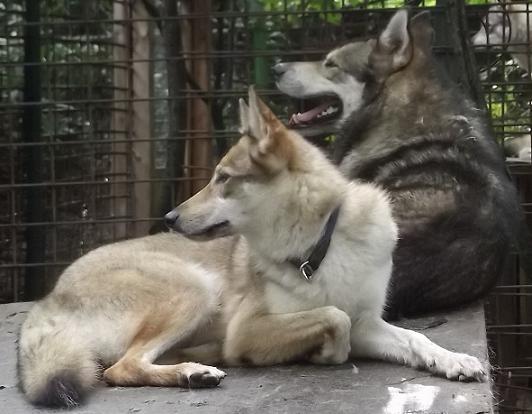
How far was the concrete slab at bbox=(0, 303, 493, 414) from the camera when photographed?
9.52 ft

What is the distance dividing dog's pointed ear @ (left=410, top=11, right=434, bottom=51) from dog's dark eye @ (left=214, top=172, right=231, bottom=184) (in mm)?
1883

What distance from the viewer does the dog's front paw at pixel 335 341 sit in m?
3.21

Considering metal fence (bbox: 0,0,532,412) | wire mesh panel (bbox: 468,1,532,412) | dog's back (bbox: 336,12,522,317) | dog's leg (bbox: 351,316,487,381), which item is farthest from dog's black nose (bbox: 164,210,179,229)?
wire mesh panel (bbox: 468,1,532,412)

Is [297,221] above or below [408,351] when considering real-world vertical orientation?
above

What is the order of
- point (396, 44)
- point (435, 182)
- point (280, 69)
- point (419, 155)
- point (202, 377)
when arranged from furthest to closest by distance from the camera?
point (280, 69), point (396, 44), point (419, 155), point (435, 182), point (202, 377)

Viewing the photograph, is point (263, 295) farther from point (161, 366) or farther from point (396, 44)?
point (396, 44)

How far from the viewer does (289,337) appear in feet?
10.8

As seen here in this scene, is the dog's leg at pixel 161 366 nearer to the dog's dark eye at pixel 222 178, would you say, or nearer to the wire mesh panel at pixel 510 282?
the dog's dark eye at pixel 222 178

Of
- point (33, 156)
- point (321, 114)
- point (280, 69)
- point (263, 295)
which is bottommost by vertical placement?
point (263, 295)

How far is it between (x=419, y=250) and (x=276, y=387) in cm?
134

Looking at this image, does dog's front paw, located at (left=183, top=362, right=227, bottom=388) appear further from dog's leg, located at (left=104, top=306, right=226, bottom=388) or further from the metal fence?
the metal fence

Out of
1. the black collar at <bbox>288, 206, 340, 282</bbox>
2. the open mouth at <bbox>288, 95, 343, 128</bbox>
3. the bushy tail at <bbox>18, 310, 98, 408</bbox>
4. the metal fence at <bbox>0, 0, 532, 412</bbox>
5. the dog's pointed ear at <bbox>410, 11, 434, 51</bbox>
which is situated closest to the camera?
the bushy tail at <bbox>18, 310, 98, 408</bbox>

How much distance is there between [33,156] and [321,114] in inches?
84.4

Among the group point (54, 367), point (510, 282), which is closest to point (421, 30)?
point (510, 282)
